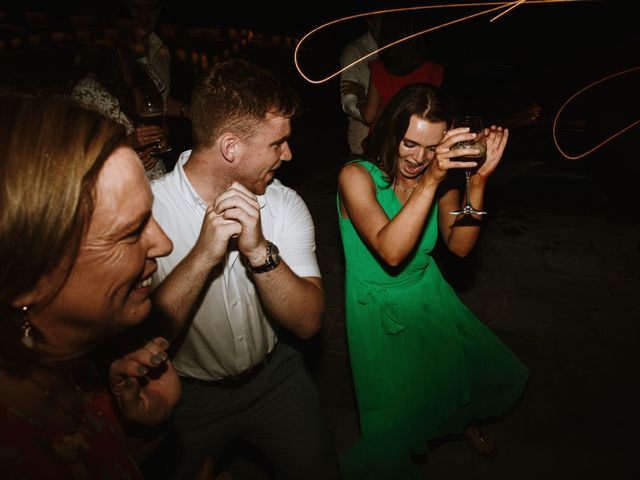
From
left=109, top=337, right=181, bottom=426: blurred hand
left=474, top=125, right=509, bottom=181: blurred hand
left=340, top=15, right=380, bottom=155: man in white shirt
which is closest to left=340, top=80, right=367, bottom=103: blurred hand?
left=340, top=15, right=380, bottom=155: man in white shirt

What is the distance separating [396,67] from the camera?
4.66 meters

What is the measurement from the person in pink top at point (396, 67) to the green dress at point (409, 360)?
211 cm

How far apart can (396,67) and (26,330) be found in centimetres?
430

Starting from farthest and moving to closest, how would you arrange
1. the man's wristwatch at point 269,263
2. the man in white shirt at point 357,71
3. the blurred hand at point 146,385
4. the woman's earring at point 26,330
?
A: the man in white shirt at point 357,71
the man's wristwatch at point 269,263
the blurred hand at point 146,385
the woman's earring at point 26,330

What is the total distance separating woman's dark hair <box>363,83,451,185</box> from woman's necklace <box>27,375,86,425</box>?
2138 mm

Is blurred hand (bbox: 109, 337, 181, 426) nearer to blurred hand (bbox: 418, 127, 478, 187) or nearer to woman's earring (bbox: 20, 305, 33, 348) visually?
woman's earring (bbox: 20, 305, 33, 348)

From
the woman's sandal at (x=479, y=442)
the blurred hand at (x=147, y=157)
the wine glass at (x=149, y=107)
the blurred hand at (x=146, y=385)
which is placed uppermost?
the wine glass at (x=149, y=107)

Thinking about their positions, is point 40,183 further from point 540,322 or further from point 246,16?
point 246,16

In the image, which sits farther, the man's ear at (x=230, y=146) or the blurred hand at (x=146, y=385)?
the man's ear at (x=230, y=146)

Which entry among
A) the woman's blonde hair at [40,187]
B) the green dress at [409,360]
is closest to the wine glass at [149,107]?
the green dress at [409,360]

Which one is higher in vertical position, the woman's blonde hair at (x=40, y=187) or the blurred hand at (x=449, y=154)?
the woman's blonde hair at (x=40, y=187)

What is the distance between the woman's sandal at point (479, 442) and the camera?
3.05 metres

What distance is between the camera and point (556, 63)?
2544 cm

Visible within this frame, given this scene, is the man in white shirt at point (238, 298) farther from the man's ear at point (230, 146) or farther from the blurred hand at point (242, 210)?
the blurred hand at point (242, 210)
